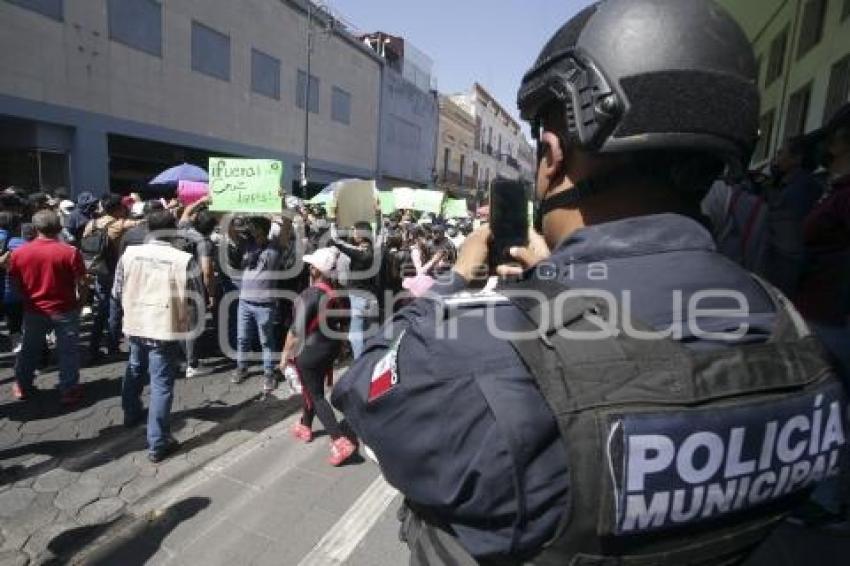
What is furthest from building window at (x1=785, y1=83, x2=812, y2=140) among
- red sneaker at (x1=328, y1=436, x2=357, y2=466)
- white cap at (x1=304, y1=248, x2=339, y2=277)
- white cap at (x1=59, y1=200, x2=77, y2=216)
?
white cap at (x1=59, y1=200, x2=77, y2=216)

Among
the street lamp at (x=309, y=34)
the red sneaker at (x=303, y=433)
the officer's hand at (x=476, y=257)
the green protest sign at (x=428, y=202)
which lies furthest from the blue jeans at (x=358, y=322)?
the street lamp at (x=309, y=34)

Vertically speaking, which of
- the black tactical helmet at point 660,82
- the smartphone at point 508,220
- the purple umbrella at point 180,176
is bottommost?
the smartphone at point 508,220

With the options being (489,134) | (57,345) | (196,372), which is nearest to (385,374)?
(57,345)

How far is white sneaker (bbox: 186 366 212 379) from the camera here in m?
5.89

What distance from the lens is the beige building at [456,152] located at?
36094 mm

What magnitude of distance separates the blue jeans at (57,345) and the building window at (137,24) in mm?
11683

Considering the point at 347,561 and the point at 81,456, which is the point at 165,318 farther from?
the point at 347,561

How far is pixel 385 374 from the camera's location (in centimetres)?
99

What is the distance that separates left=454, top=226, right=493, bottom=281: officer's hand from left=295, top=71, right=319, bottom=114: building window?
21.6 meters

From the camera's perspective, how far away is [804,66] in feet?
34.1

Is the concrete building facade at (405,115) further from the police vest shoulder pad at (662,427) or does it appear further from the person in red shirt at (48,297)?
the police vest shoulder pad at (662,427)

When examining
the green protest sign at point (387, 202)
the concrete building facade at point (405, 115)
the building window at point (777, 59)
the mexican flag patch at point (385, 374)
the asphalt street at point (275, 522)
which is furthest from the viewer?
the concrete building facade at point (405, 115)

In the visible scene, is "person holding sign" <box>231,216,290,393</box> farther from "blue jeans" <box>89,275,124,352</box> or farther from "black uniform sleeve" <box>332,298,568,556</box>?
"black uniform sleeve" <box>332,298,568,556</box>

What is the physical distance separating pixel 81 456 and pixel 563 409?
4233 millimetres
